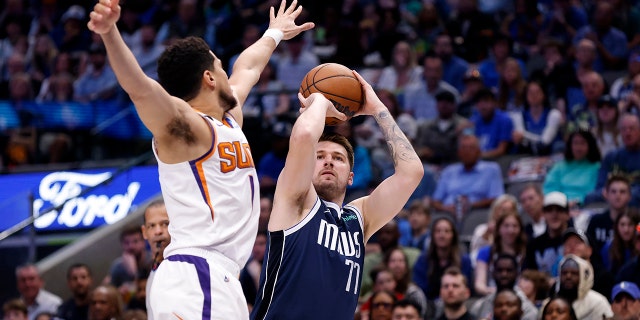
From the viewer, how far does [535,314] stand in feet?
31.7

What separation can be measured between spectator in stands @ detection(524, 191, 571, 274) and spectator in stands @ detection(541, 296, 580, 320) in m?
1.73

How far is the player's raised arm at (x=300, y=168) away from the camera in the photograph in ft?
18.9

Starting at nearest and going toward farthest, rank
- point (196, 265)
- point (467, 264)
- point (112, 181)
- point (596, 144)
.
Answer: point (196, 265), point (467, 264), point (596, 144), point (112, 181)

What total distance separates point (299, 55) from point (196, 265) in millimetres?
10592

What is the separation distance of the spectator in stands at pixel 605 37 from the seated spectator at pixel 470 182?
2818 millimetres

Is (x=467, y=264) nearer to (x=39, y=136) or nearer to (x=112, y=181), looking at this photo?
(x=112, y=181)

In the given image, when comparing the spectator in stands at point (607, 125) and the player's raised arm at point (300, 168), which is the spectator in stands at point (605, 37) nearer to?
the spectator in stands at point (607, 125)

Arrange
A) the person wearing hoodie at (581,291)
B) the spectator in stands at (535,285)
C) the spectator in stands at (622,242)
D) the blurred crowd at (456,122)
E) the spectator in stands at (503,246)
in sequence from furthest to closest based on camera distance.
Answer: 1. the spectator in stands at (503,246)
2. the blurred crowd at (456,122)
3. the spectator in stands at (622,242)
4. the spectator in stands at (535,285)
5. the person wearing hoodie at (581,291)

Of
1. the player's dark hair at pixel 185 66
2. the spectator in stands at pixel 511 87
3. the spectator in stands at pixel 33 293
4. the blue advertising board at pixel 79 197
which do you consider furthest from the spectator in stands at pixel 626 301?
the blue advertising board at pixel 79 197

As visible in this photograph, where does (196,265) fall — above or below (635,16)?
Answer: below

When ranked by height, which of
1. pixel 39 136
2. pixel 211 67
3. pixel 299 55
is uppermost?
pixel 299 55

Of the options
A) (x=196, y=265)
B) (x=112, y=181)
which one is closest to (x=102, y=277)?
(x=112, y=181)

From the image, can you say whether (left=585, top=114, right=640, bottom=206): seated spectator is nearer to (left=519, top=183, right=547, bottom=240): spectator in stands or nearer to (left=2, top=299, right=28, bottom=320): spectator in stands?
(left=519, top=183, right=547, bottom=240): spectator in stands

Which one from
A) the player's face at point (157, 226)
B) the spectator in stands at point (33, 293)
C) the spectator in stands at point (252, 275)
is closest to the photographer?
the player's face at point (157, 226)
